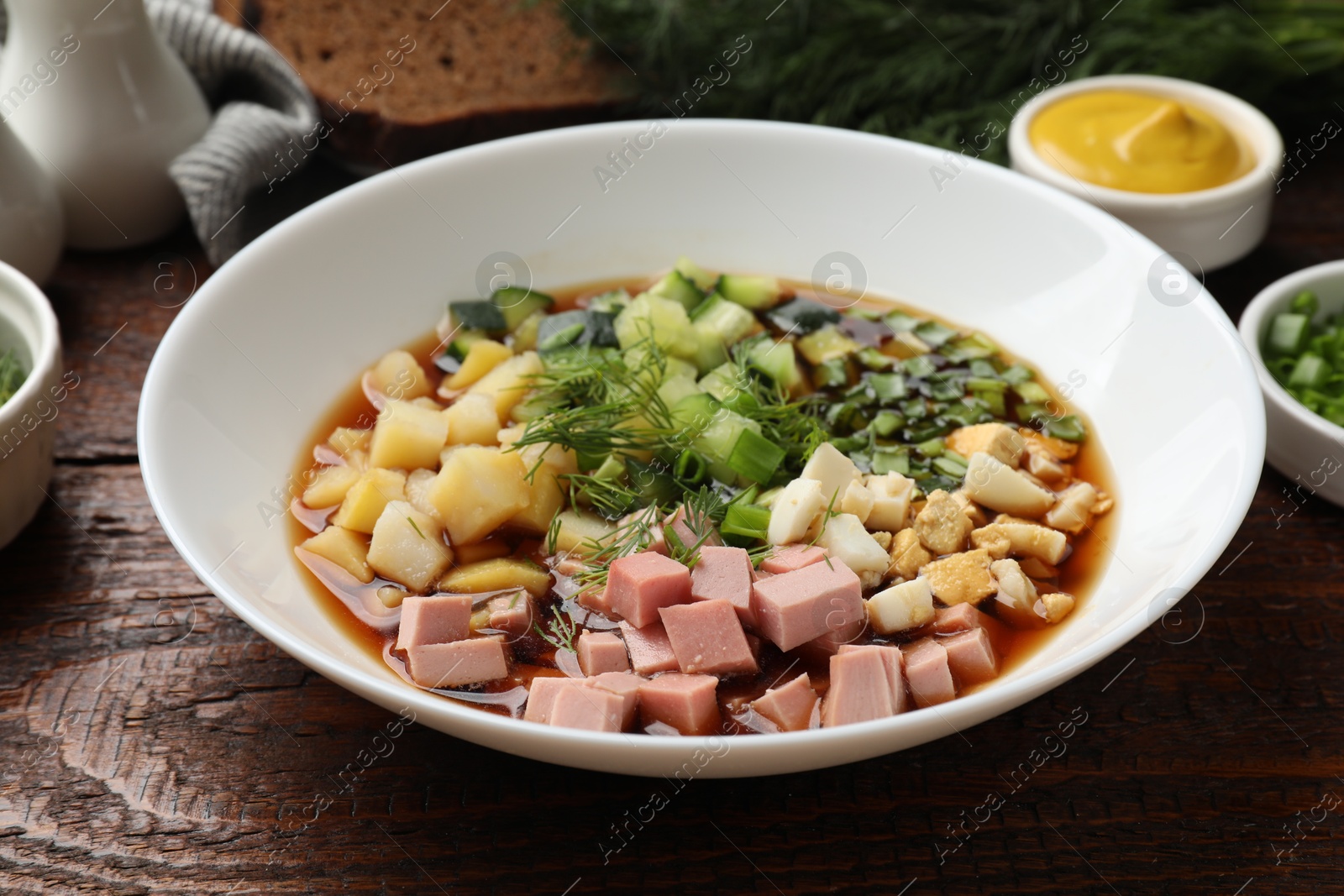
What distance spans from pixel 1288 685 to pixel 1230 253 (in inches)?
56.8

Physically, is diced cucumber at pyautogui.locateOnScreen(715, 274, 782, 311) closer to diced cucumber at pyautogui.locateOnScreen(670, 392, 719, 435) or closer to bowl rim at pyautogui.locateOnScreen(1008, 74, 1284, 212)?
diced cucumber at pyautogui.locateOnScreen(670, 392, 719, 435)

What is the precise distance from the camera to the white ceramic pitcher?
279cm

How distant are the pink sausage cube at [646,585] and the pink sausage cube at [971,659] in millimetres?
473

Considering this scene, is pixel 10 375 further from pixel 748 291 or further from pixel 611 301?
pixel 748 291

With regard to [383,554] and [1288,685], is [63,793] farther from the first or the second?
[1288,685]

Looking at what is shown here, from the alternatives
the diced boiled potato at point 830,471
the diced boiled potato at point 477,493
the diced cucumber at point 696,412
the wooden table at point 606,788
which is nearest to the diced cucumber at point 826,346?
the diced cucumber at point 696,412

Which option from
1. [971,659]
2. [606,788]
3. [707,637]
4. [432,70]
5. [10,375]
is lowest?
[606,788]


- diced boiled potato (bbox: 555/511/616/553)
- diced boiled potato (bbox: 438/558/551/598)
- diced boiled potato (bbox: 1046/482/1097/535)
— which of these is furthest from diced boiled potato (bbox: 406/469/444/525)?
diced boiled potato (bbox: 1046/482/1097/535)

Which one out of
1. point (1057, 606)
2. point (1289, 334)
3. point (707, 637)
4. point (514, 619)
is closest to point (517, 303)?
point (514, 619)

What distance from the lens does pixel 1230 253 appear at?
2943mm

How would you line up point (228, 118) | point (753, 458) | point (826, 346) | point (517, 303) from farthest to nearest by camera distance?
point (228, 118), point (517, 303), point (826, 346), point (753, 458)

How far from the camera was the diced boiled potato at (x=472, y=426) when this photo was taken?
228cm

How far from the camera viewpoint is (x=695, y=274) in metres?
2.77

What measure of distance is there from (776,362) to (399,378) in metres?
0.89
